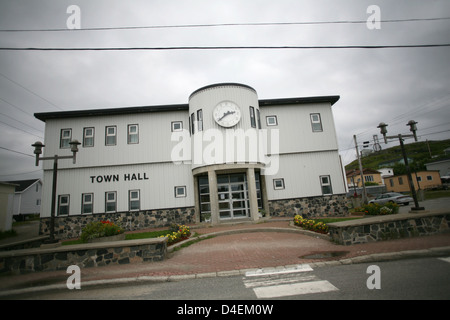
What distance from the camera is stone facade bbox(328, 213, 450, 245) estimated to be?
303 inches

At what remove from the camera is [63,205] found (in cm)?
1580

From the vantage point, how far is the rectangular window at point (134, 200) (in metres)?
15.9

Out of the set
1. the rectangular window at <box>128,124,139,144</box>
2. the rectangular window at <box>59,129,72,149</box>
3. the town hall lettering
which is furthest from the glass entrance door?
the rectangular window at <box>59,129,72,149</box>

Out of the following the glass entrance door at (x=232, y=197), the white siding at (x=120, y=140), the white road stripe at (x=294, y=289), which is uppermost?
the white siding at (x=120, y=140)

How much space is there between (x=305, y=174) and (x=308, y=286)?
1331 cm

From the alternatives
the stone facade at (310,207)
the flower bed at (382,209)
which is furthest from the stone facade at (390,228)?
the stone facade at (310,207)

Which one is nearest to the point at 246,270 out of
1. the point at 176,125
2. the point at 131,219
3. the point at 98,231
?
the point at 98,231

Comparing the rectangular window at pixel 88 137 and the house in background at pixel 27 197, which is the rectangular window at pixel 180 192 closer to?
the rectangular window at pixel 88 137

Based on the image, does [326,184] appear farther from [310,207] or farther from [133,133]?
[133,133]

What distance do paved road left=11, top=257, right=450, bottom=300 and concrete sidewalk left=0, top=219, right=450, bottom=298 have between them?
0.84ft

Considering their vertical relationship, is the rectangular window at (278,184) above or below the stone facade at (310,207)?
above

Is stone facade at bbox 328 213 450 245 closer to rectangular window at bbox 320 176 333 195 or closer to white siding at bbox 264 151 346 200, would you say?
white siding at bbox 264 151 346 200

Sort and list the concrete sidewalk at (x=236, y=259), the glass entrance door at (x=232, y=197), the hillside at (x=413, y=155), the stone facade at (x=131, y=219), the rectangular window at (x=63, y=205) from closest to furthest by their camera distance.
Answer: the concrete sidewalk at (x=236, y=259)
the stone facade at (x=131, y=219)
the rectangular window at (x=63, y=205)
the glass entrance door at (x=232, y=197)
the hillside at (x=413, y=155)
